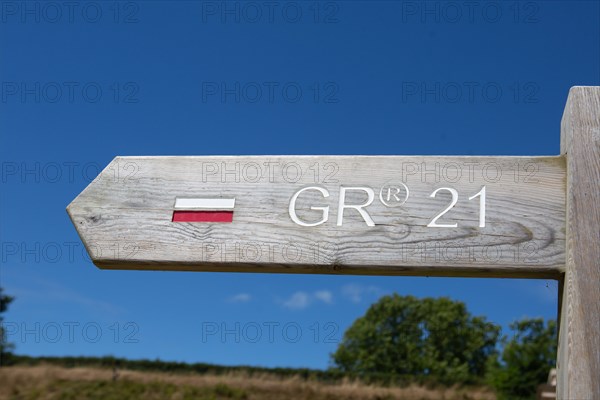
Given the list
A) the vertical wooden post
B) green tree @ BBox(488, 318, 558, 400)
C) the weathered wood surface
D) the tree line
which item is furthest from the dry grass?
the vertical wooden post

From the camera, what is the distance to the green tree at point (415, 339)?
3041 centimetres

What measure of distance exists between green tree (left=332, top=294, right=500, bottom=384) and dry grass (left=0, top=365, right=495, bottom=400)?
1091 cm

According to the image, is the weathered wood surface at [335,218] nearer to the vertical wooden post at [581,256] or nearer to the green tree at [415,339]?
the vertical wooden post at [581,256]

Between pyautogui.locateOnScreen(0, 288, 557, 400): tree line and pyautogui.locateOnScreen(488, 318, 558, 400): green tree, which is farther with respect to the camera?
pyautogui.locateOnScreen(0, 288, 557, 400): tree line

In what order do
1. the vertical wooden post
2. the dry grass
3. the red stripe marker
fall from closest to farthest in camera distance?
the vertical wooden post
the red stripe marker
the dry grass

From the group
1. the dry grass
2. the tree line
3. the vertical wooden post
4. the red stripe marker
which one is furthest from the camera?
the tree line

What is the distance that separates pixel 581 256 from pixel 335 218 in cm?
46

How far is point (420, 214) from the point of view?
1.42m

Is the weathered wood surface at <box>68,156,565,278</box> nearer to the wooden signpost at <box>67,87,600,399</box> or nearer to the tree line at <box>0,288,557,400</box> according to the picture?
the wooden signpost at <box>67,87,600,399</box>

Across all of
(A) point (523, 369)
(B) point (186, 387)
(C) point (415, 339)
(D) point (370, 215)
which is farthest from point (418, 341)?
(D) point (370, 215)

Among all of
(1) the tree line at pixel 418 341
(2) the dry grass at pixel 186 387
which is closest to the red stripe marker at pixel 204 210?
(2) the dry grass at pixel 186 387

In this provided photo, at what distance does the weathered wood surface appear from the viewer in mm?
1371

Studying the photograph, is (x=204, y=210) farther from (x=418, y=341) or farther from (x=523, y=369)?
(x=418, y=341)

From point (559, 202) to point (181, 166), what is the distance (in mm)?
775
